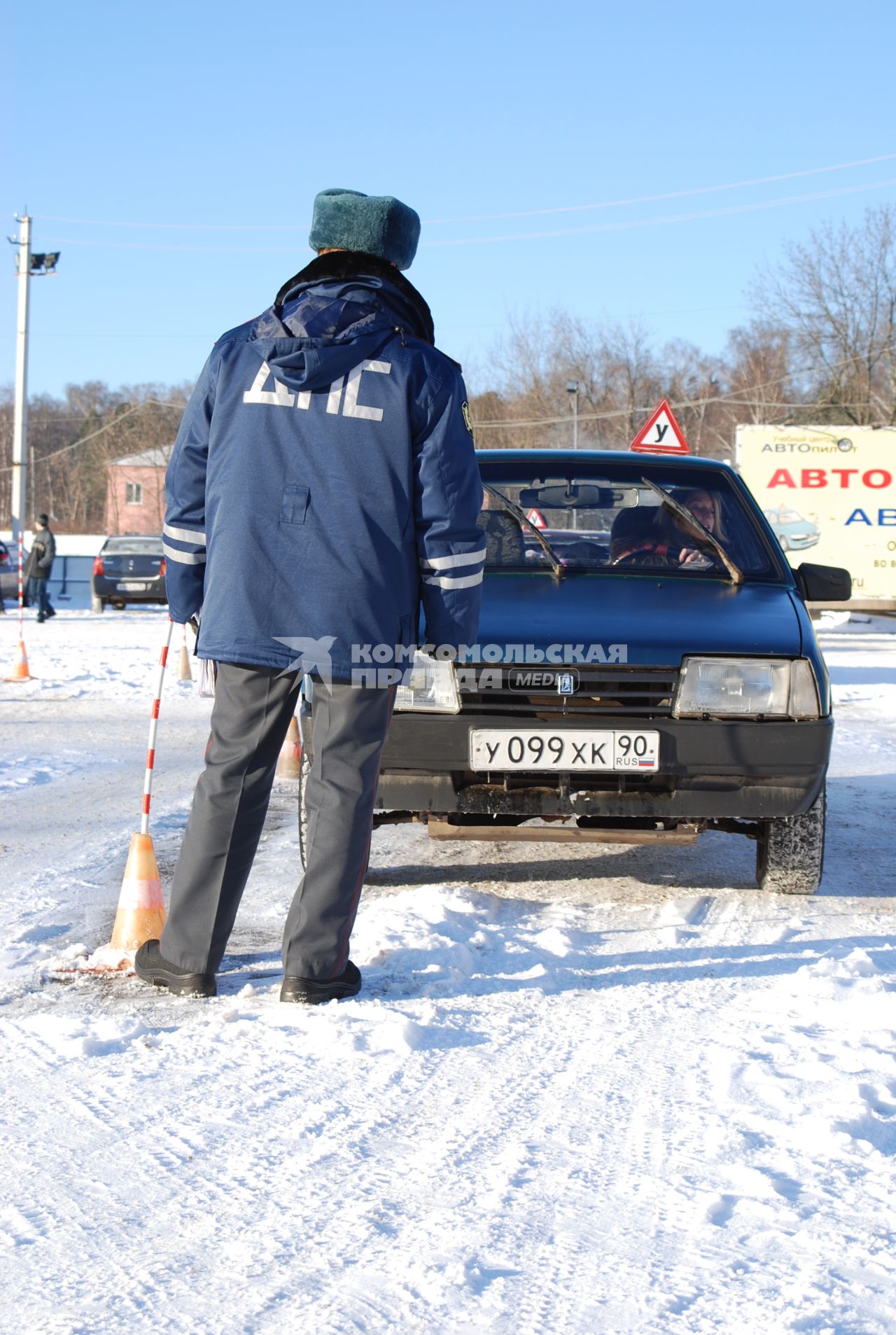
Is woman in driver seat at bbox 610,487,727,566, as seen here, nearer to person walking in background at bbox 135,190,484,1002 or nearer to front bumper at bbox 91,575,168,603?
person walking in background at bbox 135,190,484,1002

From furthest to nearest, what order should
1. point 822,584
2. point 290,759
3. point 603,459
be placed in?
1. point 290,759
2. point 603,459
3. point 822,584

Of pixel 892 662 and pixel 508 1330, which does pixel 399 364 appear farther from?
pixel 892 662

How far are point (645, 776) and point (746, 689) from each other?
0.42 metres

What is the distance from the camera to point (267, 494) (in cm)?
300

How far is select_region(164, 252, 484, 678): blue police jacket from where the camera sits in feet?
9.71

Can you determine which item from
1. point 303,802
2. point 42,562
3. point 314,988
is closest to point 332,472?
point 314,988

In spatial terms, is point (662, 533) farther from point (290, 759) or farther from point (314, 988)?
point (314, 988)

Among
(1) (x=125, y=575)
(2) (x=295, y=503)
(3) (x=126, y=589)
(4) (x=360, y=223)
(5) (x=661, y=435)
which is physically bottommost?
(3) (x=126, y=589)

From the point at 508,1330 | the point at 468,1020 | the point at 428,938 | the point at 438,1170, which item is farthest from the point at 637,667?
the point at 508,1330

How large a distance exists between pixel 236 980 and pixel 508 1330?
1.69m

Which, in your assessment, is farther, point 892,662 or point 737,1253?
point 892,662

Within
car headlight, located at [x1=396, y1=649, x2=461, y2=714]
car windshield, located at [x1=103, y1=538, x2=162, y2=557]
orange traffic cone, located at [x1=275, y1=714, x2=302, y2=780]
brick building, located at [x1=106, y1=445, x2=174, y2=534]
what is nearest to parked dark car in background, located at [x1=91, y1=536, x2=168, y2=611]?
car windshield, located at [x1=103, y1=538, x2=162, y2=557]

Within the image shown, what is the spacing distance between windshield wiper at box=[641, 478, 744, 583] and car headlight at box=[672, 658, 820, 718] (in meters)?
0.97

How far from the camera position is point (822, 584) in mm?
5133
